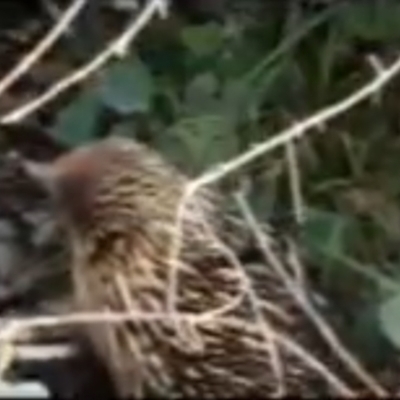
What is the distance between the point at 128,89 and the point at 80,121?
0.22ft

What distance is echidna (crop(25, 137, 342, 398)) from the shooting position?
2100 millimetres

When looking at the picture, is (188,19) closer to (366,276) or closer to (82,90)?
(82,90)

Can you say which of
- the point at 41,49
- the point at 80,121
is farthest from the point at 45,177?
the point at 80,121

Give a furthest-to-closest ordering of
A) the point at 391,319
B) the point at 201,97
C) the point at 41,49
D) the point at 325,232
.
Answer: the point at 201,97 → the point at 325,232 → the point at 391,319 → the point at 41,49

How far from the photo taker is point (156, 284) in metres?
2.16

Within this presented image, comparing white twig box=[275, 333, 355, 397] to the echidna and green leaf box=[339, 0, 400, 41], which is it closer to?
the echidna

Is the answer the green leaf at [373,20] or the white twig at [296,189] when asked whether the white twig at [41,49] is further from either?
the green leaf at [373,20]

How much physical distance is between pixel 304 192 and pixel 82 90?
1.06ft

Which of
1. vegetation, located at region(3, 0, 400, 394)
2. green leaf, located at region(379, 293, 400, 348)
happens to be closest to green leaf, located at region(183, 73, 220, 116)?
vegetation, located at region(3, 0, 400, 394)

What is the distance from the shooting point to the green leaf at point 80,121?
2598 mm

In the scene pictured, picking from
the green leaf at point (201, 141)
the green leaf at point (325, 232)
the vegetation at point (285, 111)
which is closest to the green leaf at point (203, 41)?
the vegetation at point (285, 111)

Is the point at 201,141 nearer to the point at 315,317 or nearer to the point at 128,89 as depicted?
the point at 128,89

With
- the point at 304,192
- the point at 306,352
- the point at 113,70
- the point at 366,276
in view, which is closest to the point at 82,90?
the point at 113,70

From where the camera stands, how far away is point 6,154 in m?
2.78
